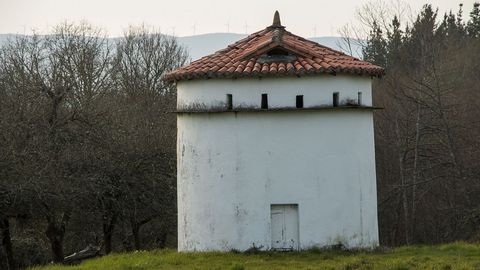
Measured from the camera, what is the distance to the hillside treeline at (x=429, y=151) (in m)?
28.1

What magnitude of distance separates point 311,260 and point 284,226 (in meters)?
1.34

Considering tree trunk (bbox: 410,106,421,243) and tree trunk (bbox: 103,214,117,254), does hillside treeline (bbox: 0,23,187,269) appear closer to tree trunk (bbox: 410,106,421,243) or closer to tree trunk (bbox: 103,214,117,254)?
tree trunk (bbox: 103,214,117,254)

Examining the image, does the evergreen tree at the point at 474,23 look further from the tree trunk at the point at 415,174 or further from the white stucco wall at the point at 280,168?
the white stucco wall at the point at 280,168

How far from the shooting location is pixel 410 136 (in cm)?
3125

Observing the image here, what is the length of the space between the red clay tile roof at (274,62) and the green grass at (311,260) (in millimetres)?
3417

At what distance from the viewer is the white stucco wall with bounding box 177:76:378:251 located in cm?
1606

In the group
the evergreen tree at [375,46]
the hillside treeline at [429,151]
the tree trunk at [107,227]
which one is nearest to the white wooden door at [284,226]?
the tree trunk at [107,227]

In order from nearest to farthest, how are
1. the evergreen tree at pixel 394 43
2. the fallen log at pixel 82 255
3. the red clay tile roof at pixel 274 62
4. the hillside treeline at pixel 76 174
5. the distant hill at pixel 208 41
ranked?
the red clay tile roof at pixel 274 62 < the hillside treeline at pixel 76 174 < the fallen log at pixel 82 255 < the evergreen tree at pixel 394 43 < the distant hill at pixel 208 41

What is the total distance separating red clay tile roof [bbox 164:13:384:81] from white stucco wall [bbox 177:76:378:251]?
0.24 m

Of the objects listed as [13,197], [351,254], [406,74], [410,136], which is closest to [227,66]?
[351,254]

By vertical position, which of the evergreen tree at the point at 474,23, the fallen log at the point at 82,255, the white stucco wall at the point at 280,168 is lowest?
the fallen log at the point at 82,255

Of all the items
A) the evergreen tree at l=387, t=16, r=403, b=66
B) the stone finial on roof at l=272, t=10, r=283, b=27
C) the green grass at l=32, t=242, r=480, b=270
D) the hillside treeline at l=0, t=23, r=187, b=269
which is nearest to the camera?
the green grass at l=32, t=242, r=480, b=270

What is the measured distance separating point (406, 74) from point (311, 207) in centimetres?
2220

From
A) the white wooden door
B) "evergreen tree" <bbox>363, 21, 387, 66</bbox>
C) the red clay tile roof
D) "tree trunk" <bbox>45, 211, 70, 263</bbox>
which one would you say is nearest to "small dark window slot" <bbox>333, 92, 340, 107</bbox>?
the red clay tile roof
